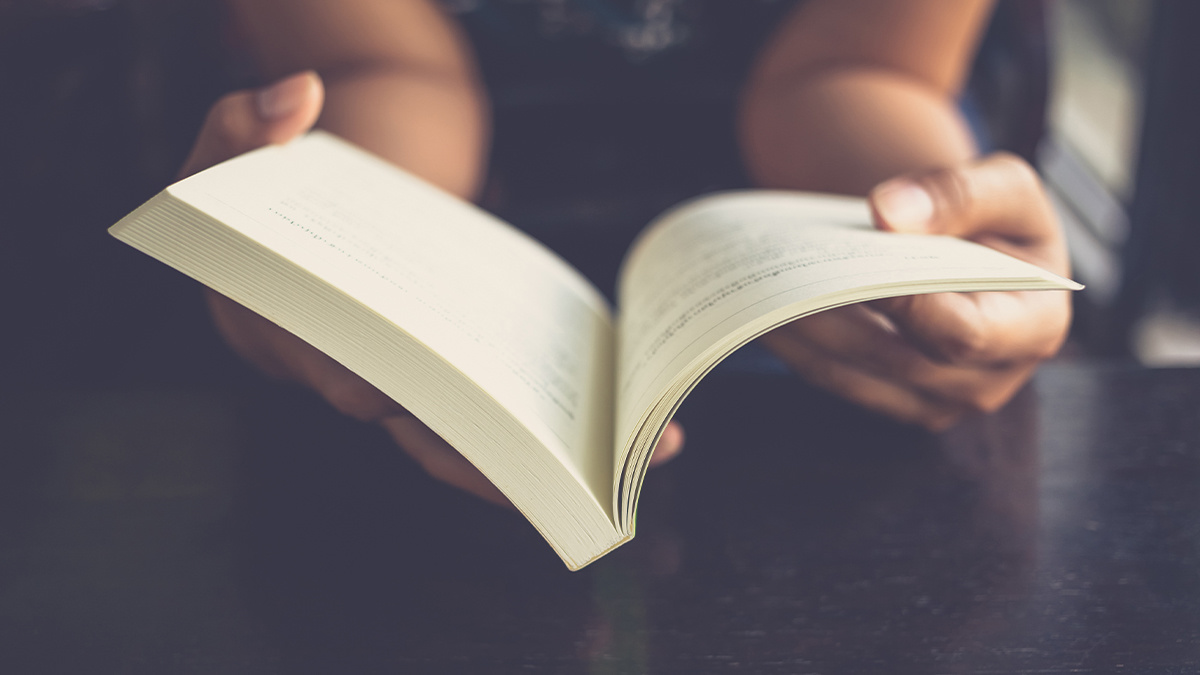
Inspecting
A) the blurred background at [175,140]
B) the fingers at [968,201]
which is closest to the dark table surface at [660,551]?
the fingers at [968,201]

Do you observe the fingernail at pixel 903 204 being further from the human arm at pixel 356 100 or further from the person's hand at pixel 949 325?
the human arm at pixel 356 100

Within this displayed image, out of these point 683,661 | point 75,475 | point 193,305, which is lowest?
point 683,661

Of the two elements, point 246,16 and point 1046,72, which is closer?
point 246,16

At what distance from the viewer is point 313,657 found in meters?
0.32

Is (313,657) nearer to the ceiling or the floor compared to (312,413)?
nearer to the floor

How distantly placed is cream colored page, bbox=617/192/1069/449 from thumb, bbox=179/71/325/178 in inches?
8.4

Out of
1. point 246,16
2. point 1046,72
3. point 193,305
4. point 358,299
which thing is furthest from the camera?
point 193,305

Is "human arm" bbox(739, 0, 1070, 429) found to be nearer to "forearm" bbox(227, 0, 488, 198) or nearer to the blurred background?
the blurred background

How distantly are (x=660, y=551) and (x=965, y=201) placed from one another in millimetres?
252

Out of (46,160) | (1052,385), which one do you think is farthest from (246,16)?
(1052,385)

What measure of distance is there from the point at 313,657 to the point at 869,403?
0.34 metres

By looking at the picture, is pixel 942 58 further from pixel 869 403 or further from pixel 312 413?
pixel 312 413

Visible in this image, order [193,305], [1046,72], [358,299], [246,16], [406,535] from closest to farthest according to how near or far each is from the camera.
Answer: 1. [358,299]
2. [406,535]
3. [246,16]
4. [1046,72]
5. [193,305]

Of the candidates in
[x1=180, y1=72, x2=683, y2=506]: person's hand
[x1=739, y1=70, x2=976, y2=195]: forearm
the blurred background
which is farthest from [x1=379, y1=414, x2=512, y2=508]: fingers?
the blurred background
